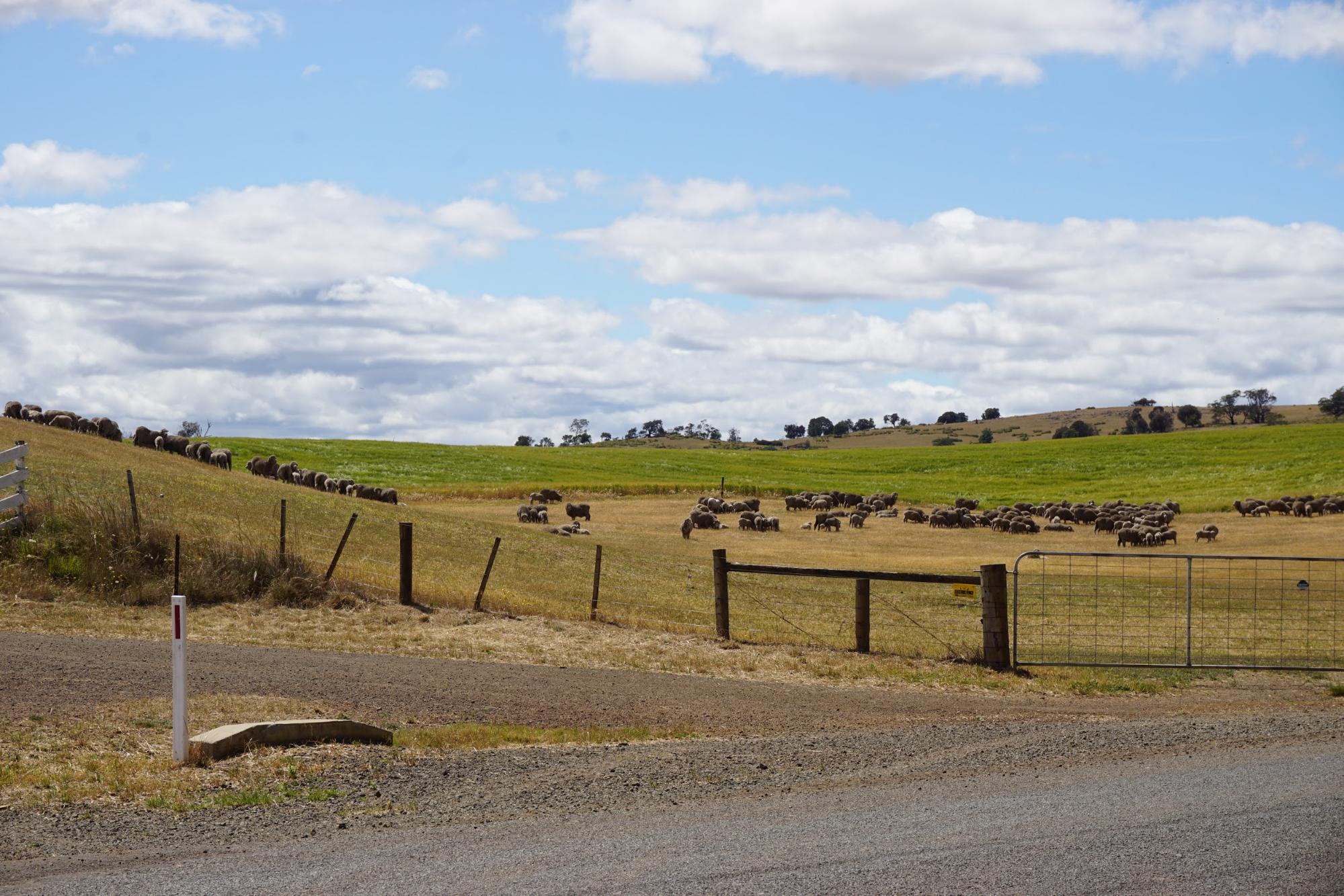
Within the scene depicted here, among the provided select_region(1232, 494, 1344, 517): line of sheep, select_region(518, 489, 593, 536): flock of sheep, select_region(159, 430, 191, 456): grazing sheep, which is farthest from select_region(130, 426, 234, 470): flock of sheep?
select_region(1232, 494, 1344, 517): line of sheep

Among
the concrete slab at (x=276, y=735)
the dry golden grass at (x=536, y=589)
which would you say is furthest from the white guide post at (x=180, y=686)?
the dry golden grass at (x=536, y=589)

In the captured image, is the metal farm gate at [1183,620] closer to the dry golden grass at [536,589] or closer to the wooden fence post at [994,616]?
the wooden fence post at [994,616]

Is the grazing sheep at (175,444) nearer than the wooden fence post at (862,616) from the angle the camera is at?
No

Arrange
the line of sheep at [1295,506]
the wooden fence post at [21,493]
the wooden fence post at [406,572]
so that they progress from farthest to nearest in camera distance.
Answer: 1. the line of sheep at [1295,506]
2. the wooden fence post at [406,572]
3. the wooden fence post at [21,493]

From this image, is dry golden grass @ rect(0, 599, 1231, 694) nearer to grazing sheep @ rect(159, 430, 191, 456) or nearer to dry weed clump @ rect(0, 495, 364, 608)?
dry weed clump @ rect(0, 495, 364, 608)

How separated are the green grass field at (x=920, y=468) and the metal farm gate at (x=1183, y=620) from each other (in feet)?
116

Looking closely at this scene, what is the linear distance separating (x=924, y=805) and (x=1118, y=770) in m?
2.36

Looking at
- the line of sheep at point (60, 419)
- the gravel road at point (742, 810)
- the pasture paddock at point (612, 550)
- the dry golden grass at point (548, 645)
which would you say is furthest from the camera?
the line of sheep at point (60, 419)

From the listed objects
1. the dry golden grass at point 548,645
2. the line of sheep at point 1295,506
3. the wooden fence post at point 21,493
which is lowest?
the dry golden grass at point 548,645

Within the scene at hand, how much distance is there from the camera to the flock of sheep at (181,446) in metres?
45.4

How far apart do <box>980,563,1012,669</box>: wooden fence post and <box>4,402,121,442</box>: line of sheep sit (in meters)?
35.2

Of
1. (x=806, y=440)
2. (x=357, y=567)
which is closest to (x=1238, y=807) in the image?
(x=357, y=567)

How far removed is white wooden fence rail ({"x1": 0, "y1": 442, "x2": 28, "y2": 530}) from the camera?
69.5 ft

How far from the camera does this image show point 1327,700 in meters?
15.9
